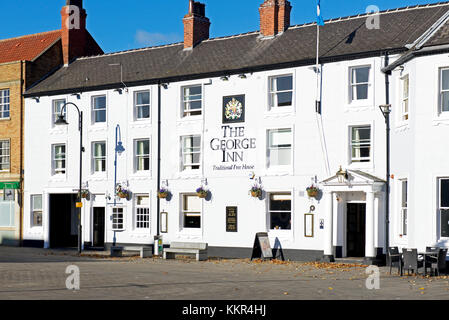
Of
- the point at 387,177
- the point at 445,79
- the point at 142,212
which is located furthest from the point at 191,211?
the point at 445,79

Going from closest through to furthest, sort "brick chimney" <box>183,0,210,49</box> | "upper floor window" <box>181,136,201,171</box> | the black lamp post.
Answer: the black lamp post, "upper floor window" <box>181,136,201,171</box>, "brick chimney" <box>183,0,210,49</box>

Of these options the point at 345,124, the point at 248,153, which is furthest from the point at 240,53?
the point at 345,124

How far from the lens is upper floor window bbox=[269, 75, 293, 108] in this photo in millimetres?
29953

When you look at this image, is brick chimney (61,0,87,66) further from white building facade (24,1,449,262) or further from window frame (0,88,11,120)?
window frame (0,88,11,120)

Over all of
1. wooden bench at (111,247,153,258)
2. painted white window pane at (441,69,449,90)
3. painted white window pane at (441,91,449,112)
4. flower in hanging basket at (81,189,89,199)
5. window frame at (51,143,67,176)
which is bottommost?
wooden bench at (111,247,153,258)

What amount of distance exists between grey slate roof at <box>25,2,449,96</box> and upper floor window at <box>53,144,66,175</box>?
2845 mm

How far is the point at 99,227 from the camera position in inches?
1435

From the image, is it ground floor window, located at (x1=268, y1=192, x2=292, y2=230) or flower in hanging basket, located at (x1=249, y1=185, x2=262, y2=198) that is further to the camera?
flower in hanging basket, located at (x1=249, y1=185, x2=262, y2=198)

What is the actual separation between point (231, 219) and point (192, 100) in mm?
5791

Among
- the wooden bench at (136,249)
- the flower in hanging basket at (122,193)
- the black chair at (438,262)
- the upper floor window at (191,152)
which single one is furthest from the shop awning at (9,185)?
the black chair at (438,262)

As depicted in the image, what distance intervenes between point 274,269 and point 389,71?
335 inches

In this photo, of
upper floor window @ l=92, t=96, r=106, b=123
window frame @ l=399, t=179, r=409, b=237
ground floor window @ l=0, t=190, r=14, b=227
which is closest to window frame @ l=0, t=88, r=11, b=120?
ground floor window @ l=0, t=190, r=14, b=227

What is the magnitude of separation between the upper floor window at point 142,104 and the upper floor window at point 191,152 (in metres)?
2.61

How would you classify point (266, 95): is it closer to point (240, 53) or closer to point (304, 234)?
point (240, 53)
